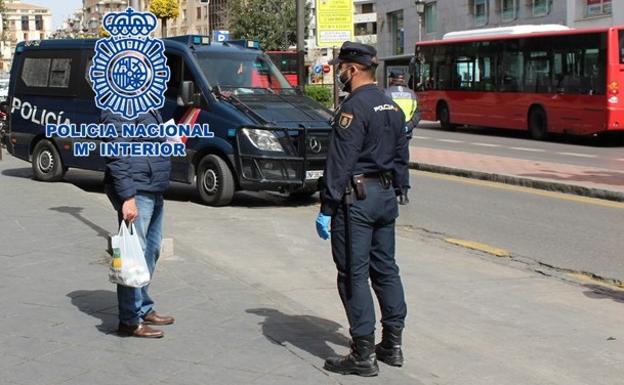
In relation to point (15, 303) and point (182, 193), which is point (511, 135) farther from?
point (15, 303)

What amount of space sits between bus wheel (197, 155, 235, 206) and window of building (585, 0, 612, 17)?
88.1 feet

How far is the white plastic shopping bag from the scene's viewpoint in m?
5.33

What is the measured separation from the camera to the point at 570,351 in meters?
5.79

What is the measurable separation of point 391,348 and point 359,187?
3.30 feet

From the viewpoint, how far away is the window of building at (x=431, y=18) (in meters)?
49.6

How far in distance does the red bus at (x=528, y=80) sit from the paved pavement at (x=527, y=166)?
1.18 meters

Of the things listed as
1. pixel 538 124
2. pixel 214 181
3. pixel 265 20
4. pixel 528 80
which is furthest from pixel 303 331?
pixel 265 20

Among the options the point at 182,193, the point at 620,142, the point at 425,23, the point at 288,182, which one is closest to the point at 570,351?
the point at 288,182

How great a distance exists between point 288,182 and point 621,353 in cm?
662

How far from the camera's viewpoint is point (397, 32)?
184ft

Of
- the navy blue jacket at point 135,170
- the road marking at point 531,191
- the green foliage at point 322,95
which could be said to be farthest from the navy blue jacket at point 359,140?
the green foliage at point 322,95

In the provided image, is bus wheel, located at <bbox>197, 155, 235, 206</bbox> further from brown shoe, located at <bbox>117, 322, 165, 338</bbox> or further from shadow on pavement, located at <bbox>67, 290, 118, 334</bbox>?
brown shoe, located at <bbox>117, 322, 165, 338</bbox>

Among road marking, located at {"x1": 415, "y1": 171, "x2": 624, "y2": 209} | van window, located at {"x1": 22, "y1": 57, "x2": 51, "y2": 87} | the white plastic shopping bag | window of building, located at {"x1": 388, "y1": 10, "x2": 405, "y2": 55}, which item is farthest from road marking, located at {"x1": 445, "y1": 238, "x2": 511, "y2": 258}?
window of building, located at {"x1": 388, "y1": 10, "x2": 405, "y2": 55}

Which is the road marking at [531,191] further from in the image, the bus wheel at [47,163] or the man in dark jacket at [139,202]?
the man in dark jacket at [139,202]
